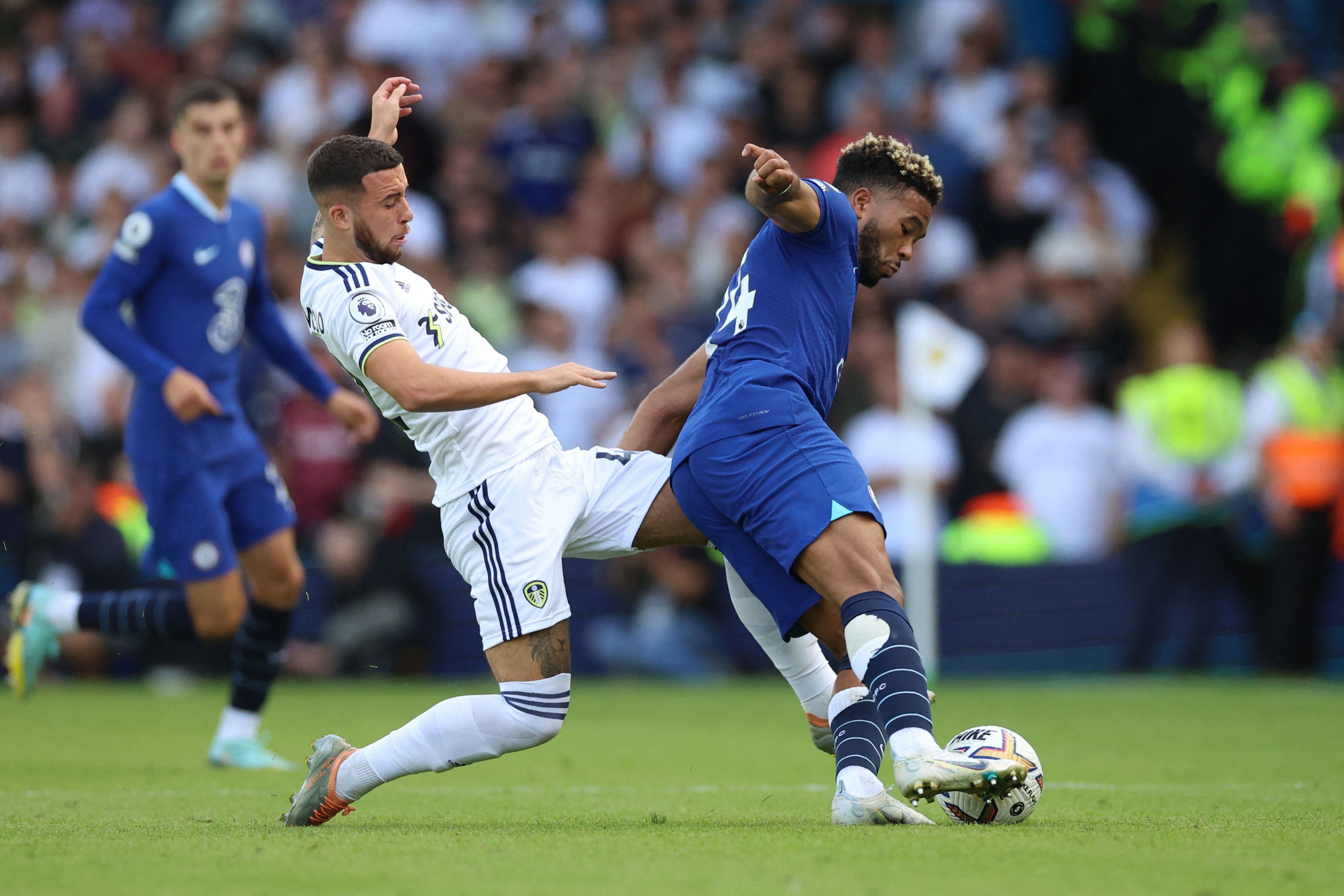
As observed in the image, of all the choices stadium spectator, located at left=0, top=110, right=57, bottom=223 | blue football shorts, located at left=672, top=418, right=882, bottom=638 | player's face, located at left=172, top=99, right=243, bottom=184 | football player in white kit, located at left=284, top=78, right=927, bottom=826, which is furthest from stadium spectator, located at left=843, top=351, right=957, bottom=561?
stadium spectator, located at left=0, top=110, right=57, bottom=223

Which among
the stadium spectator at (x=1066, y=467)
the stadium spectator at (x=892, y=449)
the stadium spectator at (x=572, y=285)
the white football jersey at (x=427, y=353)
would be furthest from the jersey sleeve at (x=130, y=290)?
the stadium spectator at (x=1066, y=467)

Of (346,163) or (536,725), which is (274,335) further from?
(536,725)

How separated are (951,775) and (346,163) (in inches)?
106

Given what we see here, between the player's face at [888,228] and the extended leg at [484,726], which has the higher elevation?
the player's face at [888,228]

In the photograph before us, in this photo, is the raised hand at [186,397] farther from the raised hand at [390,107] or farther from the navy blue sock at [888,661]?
the navy blue sock at [888,661]

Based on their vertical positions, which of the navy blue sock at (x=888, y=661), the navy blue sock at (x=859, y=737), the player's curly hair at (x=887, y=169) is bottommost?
the navy blue sock at (x=859, y=737)

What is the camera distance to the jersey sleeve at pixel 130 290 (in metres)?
7.18

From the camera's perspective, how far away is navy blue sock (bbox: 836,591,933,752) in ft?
15.9

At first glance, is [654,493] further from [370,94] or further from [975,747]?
[370,94]

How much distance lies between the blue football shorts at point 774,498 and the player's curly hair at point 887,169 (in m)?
0.82

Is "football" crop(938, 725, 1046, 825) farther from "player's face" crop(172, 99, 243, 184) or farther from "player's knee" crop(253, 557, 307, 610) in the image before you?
"player's face" crop(172, 99, 243, 184)

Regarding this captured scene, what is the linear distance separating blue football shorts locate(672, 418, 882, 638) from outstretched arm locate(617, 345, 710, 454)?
1.71 ft

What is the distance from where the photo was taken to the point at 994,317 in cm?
1362

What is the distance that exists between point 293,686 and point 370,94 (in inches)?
226
